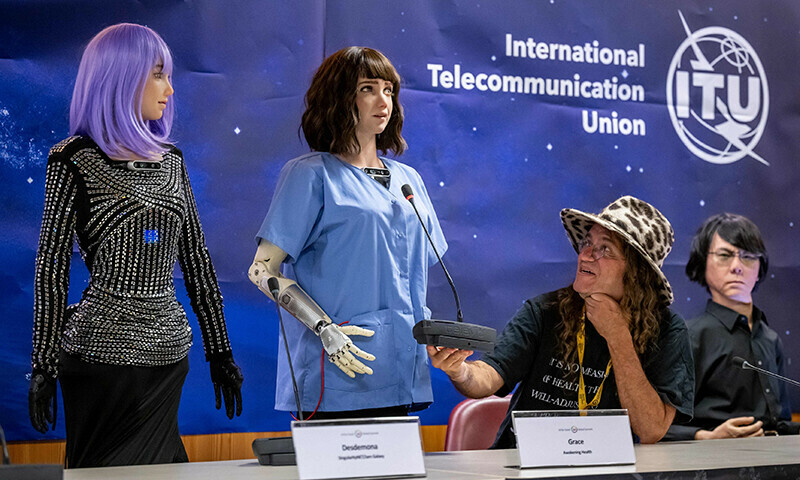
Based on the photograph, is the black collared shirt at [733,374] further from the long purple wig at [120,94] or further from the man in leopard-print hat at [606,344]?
the long purple wig at [120,94]

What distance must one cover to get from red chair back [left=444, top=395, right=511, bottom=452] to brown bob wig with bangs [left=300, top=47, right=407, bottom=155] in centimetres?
80

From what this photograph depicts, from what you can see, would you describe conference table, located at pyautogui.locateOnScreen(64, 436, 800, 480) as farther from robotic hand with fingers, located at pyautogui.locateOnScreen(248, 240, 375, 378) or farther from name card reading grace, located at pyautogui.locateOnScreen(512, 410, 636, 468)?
robotic hand with fingers, located at pyautogui.locateOnScreen(248, 240, 375, 378)

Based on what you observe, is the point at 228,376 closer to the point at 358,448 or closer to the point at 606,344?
the point at 606,344

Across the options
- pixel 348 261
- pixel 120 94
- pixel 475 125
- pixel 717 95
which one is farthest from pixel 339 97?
pixel 717 95

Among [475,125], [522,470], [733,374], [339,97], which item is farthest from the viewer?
[733,374]

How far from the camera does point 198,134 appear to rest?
286 centimetres

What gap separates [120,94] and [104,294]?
1.72 feet

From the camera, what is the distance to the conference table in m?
1.46

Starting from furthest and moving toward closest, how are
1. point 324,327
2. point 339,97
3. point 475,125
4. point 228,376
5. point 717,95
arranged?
point 717,95 < point 475,125 < point 228,376 < point 339,97 < point 324,327

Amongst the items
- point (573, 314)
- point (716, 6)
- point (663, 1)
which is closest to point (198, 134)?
point (573, 314)

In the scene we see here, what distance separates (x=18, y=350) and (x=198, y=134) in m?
0.82

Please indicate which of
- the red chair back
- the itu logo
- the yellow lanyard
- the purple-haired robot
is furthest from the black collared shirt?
the purple-haired robot

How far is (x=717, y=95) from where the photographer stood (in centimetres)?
363

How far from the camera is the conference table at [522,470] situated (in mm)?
1457
